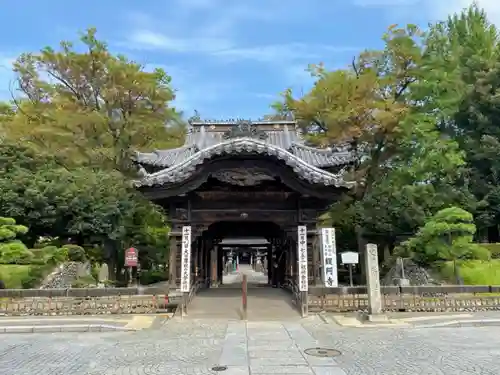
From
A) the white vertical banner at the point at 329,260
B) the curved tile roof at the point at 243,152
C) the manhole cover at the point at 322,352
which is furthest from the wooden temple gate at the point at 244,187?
the manhole cover at the point at 322,352

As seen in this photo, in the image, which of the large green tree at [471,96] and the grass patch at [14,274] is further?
the large green tree at [471,96]

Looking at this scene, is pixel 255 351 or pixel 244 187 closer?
pixel 255 351

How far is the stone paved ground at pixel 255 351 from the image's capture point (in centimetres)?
721

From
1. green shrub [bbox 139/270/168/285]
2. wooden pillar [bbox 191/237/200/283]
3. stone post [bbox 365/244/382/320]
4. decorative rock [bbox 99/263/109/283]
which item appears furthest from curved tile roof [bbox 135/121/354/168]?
green shrub [bbox 139/270/168/285]

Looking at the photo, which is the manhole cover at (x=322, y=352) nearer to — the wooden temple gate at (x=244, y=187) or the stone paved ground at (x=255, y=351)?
the stone paved ground at (x=255, y=351)

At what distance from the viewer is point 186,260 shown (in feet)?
45.0

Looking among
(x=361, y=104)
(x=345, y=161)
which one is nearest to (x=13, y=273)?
(x=345, y=161)

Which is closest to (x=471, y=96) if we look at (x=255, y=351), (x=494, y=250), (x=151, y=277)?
(x=494, y=250)

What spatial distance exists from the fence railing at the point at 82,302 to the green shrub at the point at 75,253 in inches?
444

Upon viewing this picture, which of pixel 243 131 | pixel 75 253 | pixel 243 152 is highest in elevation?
pixel 243 131

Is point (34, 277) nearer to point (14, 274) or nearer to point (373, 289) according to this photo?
point (14, 274)

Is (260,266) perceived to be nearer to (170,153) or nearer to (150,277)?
(150,277)

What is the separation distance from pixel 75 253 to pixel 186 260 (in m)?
14.6

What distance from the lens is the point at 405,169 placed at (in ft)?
87.7
